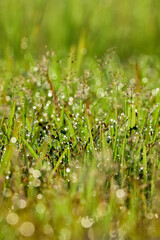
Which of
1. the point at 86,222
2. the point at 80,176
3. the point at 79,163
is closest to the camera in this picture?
the point at 86,222

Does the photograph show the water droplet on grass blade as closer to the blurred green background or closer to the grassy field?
the grassy field

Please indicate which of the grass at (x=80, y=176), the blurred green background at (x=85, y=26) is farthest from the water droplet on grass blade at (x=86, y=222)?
the blurred green background at (x=85, y=26)

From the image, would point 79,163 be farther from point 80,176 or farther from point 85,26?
point 85,26

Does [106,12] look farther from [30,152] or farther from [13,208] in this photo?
[13,208]

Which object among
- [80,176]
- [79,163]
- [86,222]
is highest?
[79,163]

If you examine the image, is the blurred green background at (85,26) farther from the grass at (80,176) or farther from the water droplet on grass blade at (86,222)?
the water droplet on grass blade at (86,222)

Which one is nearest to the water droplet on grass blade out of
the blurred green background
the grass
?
the grass

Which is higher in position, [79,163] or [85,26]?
[85,26]

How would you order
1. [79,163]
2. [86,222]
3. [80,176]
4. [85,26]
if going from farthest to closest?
[85,26]
[79,163]
[80,176]
[86,222]

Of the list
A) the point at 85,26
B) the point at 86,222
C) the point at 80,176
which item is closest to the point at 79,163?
the point at 80,176
